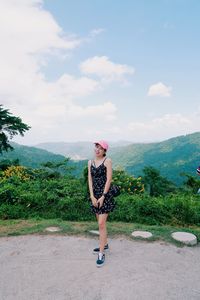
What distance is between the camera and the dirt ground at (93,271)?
3580 millimetres

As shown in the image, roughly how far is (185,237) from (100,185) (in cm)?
210

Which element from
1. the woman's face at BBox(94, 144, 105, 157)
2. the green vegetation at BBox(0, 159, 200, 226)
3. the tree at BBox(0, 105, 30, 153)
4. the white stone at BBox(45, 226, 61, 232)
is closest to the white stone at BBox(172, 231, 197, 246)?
the green vegetation at BBox(0, 159, 200, 226)

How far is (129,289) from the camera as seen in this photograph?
3643 mm

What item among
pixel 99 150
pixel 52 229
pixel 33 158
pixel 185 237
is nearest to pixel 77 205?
pixel 52 229

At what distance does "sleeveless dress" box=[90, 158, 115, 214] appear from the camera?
15.5ft

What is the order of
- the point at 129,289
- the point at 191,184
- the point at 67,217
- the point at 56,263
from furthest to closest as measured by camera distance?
the point at 191,184 < the point at 67,217 < the point at 56,263 < the point at 129,289

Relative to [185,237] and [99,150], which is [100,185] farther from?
[185,237]

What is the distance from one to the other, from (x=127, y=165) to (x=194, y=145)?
37947mm

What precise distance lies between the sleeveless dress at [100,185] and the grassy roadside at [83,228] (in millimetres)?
1304

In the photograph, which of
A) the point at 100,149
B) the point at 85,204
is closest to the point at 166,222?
the point at 85,204

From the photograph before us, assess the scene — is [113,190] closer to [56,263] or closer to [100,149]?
[100,149]

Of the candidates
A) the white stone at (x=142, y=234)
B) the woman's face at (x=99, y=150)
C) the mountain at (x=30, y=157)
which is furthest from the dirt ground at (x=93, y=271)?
the mountain at (x=30, y=157)

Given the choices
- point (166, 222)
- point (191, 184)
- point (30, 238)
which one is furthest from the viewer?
point (191, 184)

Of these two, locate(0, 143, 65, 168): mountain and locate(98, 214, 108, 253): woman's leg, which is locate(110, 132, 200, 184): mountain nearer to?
locate(0, 143, 65, 168): mountain
